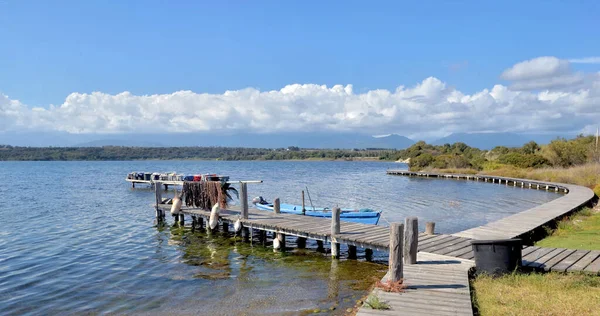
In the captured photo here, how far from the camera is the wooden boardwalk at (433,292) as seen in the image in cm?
765

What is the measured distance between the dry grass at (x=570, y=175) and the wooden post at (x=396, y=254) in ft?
111

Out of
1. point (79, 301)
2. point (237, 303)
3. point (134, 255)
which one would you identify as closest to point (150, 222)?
point (134, 255)

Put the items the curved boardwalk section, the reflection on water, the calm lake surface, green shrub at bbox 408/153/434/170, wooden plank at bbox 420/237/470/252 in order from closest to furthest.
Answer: the reflection on water → the calm lake surface → wooden plank at bbox 420/237/470/252 → the curved boardwalk section → green shrub at bbox 408/153/434/170

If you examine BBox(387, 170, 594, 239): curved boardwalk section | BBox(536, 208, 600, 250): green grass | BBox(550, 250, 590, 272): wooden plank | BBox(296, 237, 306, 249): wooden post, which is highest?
BBox(550, 250, 590, 272): wooden plank

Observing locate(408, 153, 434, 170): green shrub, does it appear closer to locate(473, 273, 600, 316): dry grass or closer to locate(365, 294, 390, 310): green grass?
locate(473, 273, 600, 316): dry grass

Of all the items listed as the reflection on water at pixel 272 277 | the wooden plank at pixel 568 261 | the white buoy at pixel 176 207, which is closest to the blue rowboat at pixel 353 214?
the reflection on water at pixel 272 277

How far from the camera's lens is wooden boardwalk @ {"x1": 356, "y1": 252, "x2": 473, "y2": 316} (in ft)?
25.1

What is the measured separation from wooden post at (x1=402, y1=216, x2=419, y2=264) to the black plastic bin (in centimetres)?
136

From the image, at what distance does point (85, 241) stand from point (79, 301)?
28.5 feet

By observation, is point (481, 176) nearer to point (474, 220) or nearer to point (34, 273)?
point (474, 220)

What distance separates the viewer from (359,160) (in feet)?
577

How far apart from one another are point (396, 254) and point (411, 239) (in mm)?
1600

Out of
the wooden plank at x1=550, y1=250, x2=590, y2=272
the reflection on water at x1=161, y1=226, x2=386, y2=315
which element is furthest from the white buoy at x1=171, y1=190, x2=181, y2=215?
the wooden plank at x1=550, y1=250, x2=590, y2=272

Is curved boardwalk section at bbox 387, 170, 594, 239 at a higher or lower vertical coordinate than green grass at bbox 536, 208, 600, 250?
higher
